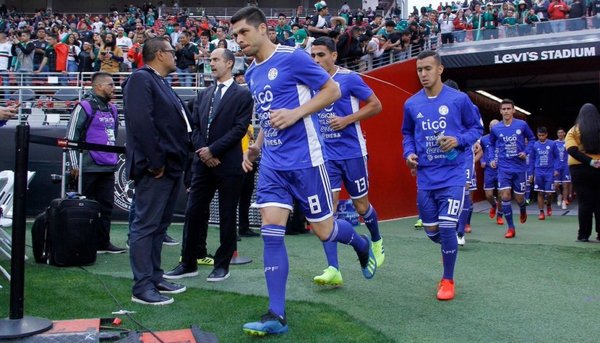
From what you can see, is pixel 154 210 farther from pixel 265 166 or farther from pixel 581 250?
pixel 581 250

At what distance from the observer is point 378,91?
44.4 feet

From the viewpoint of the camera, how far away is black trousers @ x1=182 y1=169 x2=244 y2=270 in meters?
5.84

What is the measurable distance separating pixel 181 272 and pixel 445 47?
14465 mm

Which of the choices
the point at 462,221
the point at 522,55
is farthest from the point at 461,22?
the point at 462,221

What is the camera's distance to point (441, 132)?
5.55 metres

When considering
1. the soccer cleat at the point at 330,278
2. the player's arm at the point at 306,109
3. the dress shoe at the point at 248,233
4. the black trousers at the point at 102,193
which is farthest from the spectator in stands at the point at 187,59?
the player's arm at the point at 306,109

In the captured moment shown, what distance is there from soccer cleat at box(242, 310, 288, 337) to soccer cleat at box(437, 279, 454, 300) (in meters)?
1.65

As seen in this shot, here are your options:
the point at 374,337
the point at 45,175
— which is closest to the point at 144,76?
the point at 374,337

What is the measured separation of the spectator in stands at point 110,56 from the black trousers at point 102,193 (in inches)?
318

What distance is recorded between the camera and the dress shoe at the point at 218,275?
573cm

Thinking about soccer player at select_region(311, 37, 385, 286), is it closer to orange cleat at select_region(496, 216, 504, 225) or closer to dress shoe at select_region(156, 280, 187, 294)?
dress shoe at select_region(156, 280, 187, 294)

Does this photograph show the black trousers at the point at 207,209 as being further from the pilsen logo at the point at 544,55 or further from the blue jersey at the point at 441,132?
the pilsen logo at the point at 544,55

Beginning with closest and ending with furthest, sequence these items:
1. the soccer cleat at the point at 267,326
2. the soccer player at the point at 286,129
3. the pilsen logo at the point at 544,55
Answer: the soccer cleat at the point at 267,326 < the soccer player at the point at 286,129 < the pilsen logo at the point at 544,55

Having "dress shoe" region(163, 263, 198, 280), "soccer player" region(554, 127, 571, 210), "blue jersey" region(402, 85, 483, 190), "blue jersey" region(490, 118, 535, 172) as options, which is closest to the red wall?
"blue jersey" region(490, 118, 535, 172)
